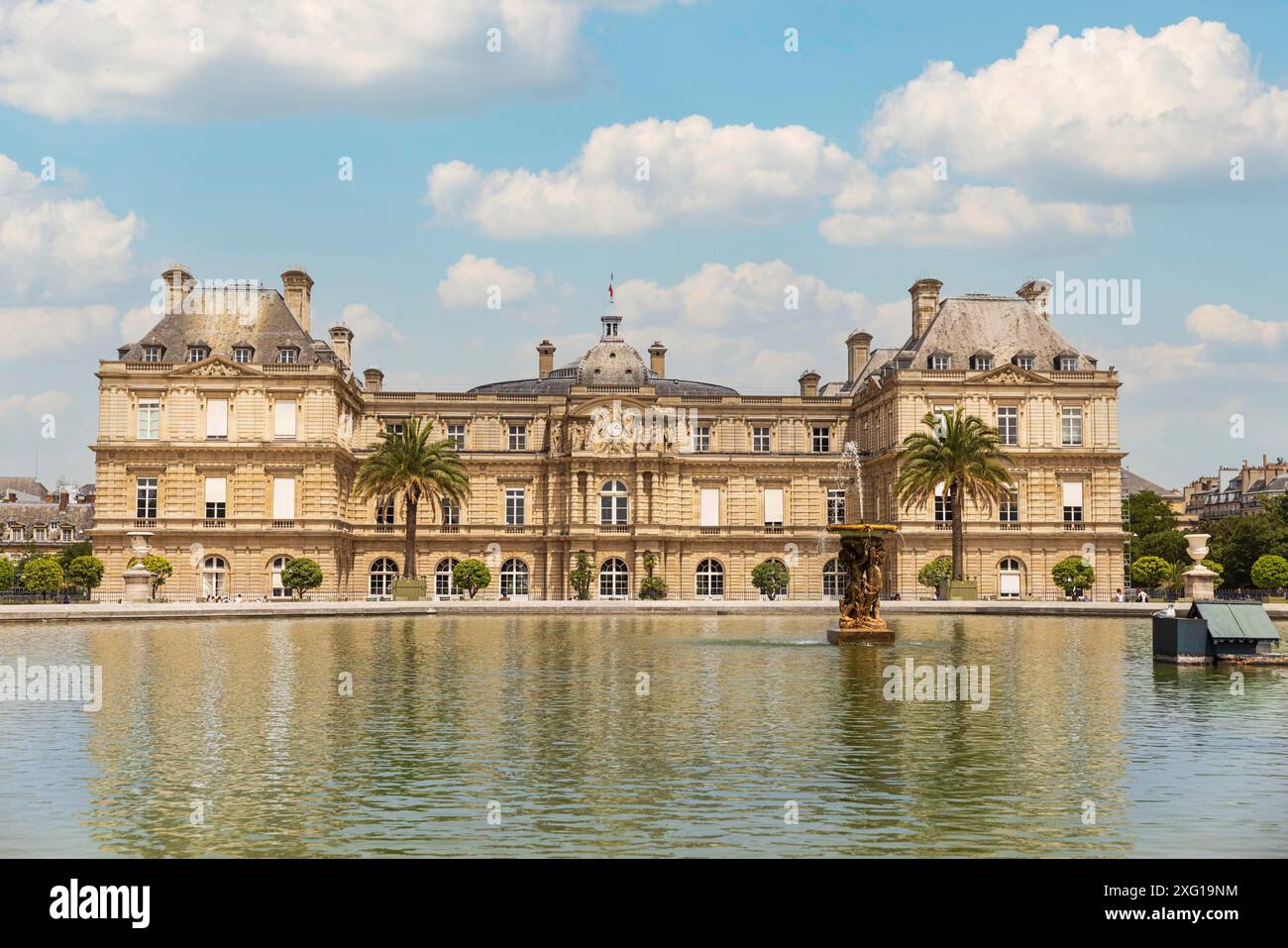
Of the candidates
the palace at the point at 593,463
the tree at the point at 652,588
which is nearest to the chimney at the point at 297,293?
the palace at the point at 593,463

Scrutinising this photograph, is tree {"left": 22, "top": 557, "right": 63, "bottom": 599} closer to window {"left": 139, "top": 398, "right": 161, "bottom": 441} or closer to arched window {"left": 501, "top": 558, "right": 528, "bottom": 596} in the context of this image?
window {"left": 139, "top": 398, "right": 161, "bottom": 441}

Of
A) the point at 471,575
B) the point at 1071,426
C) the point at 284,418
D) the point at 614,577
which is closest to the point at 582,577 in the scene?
the point at 614,577

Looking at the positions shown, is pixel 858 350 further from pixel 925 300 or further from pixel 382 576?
pixel 382 576

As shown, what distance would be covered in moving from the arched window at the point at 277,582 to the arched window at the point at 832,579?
102ft

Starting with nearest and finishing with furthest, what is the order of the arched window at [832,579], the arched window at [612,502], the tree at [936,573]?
the tree at [936,573]
the arched window at [612,502]
the arched window at [832,579]

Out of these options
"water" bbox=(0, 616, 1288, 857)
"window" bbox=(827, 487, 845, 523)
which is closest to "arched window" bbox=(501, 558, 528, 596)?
"window" bbox=(827, 487, 845, 523)

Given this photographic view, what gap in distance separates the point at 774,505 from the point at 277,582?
95.9 feet

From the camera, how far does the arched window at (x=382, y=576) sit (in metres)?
78.3

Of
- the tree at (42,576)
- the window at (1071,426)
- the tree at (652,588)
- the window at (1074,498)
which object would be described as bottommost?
the tree at (652,588)

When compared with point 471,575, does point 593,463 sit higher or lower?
higher

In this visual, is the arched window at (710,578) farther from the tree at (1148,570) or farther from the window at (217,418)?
the window at (217,418)

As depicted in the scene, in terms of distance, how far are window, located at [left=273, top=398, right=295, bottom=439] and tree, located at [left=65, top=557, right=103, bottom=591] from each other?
11.6 meters

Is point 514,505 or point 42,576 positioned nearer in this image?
point 42,576

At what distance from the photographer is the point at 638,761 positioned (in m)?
17.1
